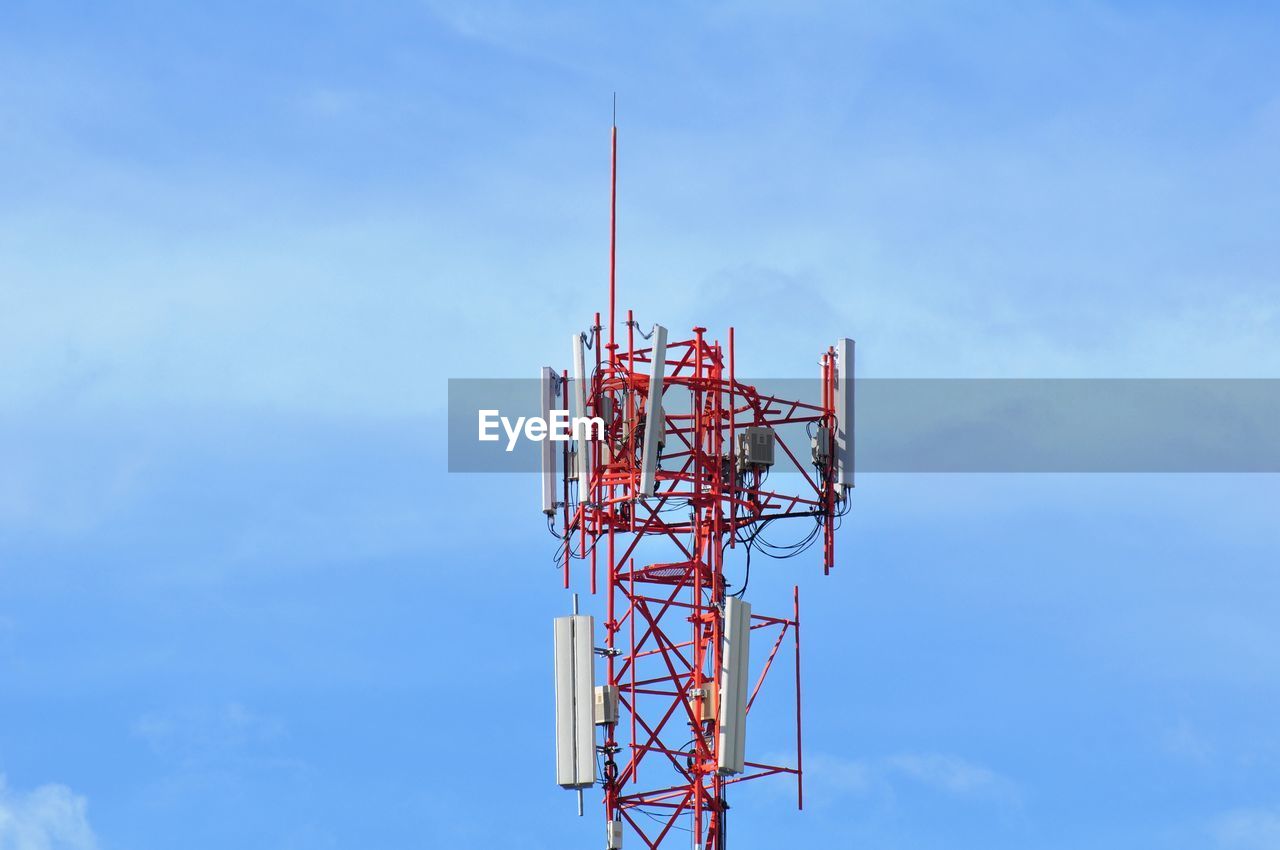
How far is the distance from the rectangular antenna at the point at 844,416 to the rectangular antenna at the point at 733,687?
522 centimetres

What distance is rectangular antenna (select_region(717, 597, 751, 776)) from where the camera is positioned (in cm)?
12262

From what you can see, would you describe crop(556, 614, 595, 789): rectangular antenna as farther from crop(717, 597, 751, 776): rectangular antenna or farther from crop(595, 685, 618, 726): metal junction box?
crop(717, 597, 751, 776): rectangular antenna

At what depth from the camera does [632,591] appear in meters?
124

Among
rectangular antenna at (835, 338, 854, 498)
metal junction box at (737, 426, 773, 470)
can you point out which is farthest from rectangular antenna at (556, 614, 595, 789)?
rectangular antenna at (835, 338, 854, 498)

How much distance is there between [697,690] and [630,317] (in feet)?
33.2

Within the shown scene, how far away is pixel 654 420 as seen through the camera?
122 m

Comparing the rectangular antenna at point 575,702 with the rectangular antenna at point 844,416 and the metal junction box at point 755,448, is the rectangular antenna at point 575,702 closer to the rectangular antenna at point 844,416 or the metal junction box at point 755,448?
the metal junction box at point 755,448

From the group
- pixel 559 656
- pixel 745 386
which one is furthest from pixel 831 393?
pixel 559 656

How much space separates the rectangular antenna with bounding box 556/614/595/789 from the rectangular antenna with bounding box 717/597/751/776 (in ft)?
11.2

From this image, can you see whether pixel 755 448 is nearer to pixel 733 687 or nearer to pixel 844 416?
pixel 844 416

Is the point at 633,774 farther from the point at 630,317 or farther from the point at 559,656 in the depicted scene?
the point at 630,317

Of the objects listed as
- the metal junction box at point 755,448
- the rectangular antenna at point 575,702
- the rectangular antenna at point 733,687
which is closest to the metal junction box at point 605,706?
the rectangular antenna at point 575,702

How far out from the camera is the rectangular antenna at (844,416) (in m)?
126

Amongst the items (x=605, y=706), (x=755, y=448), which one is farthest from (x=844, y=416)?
(x=605, y=706)
